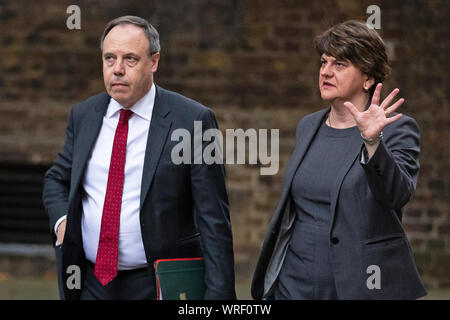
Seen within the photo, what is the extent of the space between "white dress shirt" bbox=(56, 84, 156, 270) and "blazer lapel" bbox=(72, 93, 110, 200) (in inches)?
1.3

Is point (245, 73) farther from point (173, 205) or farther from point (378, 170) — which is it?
point (378, 170)

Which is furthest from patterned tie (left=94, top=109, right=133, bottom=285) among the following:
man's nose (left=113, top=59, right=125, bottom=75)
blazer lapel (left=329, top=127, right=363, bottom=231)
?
blazer lapel (left=329, top=127, right=363, bottom=231)

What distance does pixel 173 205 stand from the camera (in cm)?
346

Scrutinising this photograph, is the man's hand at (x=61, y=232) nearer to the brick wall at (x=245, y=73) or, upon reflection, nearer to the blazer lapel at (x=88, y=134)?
the blazer lapel at (x=88, y=134)

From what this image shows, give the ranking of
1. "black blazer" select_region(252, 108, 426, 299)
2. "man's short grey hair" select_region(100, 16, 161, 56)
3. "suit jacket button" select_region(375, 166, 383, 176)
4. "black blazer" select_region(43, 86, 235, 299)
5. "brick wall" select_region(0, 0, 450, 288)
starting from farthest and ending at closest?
"brick wall" select_region(0, 0, 450, 288) → "man's short grey hair" select_region(100, 16, 161, 56) → "black blazer" select_region(43, 86, 235, 299) → "black blazer" select_region(252, 108, 426, 299) → "suit jacket button" select_region(375, 166, 383, 176)

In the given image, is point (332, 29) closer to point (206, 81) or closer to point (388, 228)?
point (388, 228)

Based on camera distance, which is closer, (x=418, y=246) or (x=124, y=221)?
(x=124, y=221)

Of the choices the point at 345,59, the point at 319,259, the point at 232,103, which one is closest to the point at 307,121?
the point at 345,59

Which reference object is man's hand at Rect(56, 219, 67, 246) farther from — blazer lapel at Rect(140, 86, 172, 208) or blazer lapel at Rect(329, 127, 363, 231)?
blazer lapel at Rect(329, 127, 363, 231)

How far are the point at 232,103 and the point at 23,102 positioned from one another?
7.49 ft

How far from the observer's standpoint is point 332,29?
3.50m

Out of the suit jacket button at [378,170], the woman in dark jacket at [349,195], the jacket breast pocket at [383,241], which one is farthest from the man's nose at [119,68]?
the jacket breast pocket at [383,241]

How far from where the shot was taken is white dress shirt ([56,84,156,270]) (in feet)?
11.4

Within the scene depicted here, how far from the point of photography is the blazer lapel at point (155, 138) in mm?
3434
